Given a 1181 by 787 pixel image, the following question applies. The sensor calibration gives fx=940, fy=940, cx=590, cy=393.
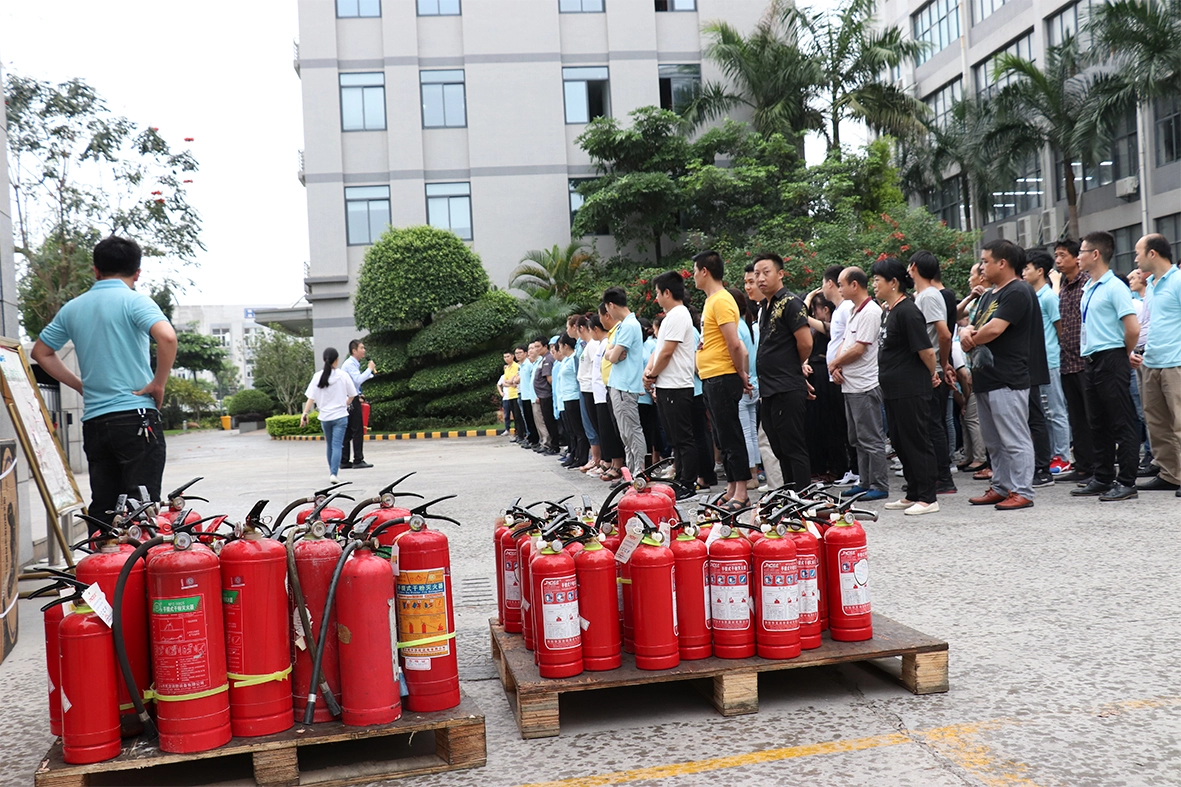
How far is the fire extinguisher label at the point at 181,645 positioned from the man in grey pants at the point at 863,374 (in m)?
5.82

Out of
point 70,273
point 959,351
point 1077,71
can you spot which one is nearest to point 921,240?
point 1077,71

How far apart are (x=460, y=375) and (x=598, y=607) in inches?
877

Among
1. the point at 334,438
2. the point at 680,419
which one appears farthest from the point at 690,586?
the point at 334,438

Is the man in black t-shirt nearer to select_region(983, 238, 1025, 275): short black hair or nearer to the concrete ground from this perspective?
select_region(983, 238, 1025, 275): short black hair

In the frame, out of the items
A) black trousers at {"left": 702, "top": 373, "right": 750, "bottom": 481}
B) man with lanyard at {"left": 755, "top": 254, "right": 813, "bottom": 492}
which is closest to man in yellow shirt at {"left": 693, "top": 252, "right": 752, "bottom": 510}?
black trousers at {"left": 702, "top": 373, "right": 750, "bottom": 481}

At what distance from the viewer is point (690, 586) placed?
11.3 ft

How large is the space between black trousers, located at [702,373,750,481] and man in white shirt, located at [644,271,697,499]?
0.61m

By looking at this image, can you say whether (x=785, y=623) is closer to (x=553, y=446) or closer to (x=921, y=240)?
(x=553, y=446)

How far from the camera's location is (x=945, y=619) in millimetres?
4379

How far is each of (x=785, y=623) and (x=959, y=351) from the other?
6.58 meters

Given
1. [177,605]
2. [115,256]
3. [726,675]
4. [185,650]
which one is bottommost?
[726,675]

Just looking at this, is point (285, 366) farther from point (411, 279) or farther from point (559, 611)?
point (559, 611)

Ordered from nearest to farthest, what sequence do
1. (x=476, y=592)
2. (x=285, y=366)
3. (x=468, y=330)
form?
(x=476, y=592), (x=468, y=330), (x=285, y=366)

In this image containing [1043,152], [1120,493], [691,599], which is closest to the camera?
[691,599]
